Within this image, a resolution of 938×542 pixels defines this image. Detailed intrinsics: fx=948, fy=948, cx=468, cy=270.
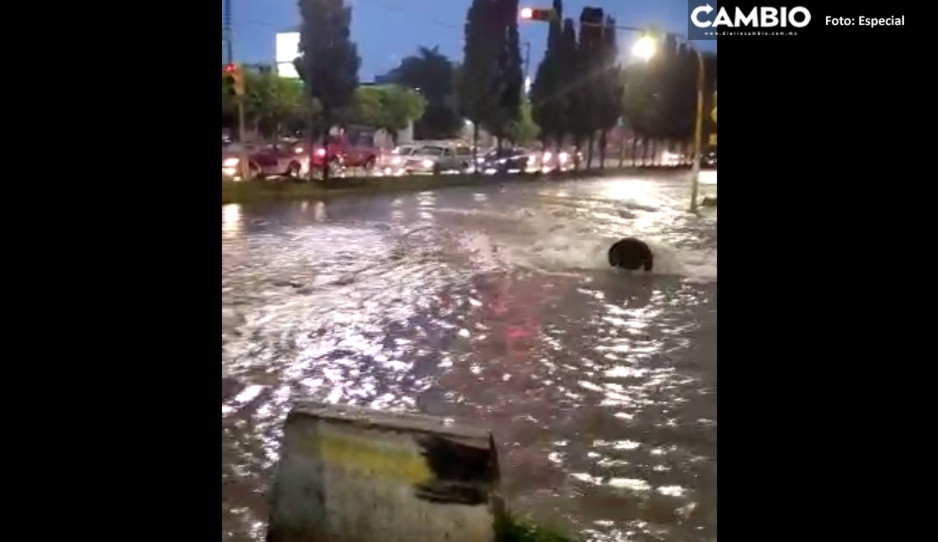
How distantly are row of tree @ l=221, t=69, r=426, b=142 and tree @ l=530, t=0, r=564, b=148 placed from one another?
2849 millimetres

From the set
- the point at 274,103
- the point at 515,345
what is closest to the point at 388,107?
the point at 274,103

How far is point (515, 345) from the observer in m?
6.24

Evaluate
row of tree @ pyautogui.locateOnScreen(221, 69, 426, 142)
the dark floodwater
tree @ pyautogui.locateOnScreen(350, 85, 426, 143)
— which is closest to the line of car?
row of tree @ pyautogui.locateOnScreen(221, 69, 426, 142)

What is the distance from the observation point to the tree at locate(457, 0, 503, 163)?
17.6 metres

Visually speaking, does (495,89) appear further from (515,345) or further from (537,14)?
(515,345)

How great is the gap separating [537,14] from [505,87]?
1163cm

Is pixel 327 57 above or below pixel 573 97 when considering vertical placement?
above

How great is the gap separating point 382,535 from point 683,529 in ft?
3.87

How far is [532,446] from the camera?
437 cm

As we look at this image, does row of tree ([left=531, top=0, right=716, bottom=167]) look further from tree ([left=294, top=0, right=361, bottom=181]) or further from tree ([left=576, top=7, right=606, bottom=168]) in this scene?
tree ([left=294, top=0, right=361, bottom=181])

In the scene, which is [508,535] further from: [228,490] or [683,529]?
[228,490]

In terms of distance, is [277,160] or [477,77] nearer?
[277,160]
